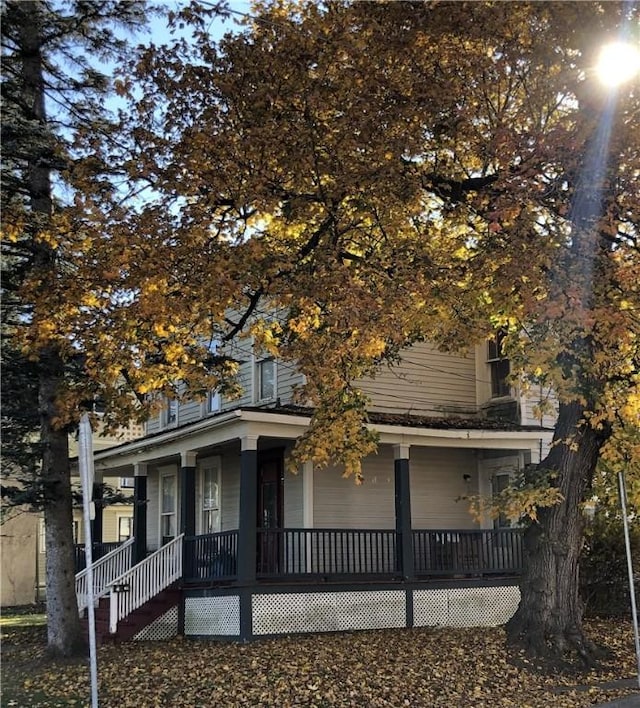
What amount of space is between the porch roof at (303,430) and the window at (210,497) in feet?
5.52

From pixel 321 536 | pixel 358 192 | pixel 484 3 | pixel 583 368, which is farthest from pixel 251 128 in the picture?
pixel 321 536

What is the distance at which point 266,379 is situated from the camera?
64.4 feet

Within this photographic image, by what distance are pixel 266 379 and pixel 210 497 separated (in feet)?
11.5

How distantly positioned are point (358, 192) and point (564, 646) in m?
6.87

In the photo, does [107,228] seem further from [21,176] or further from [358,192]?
[21,176]

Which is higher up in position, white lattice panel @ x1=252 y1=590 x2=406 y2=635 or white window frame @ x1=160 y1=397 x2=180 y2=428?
white window frame @ x1=160 y1=397 x2=180 y2=428

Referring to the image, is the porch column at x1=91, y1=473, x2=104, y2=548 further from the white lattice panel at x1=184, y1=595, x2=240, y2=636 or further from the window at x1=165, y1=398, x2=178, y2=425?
the white lattice panel at x1=184, y1=595, x2=240, y2=636

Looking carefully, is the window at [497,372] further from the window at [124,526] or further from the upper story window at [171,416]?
the window at [124,526]

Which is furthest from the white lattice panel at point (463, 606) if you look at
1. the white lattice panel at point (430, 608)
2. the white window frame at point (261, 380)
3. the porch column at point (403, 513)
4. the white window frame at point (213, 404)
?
the white window frame at point (213, 404)

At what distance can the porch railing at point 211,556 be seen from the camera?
15562mm

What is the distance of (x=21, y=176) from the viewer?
14.2 metres

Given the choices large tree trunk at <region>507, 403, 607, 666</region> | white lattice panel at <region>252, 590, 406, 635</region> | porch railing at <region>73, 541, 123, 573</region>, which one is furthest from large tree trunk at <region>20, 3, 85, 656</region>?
large tree trunk at <region>507, 403, 607, 666</region>

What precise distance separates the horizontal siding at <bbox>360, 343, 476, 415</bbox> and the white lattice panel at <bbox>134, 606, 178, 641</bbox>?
620 centimetres

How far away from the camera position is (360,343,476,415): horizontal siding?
62.7 feet
